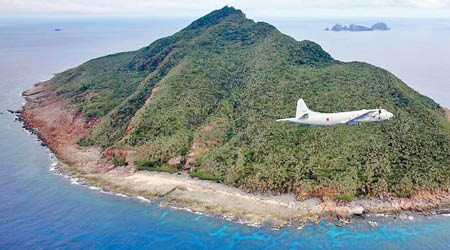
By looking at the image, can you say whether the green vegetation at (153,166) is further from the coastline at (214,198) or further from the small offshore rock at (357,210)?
the small offshore rock at (357,210)

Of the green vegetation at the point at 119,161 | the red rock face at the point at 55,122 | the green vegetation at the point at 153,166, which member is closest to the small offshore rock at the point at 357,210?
the green vegetation at the point at 153,166

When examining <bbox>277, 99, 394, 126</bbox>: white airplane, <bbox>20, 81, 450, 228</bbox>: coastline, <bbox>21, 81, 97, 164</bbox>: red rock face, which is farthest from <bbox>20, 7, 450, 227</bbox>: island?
<bbox>277, 99, 394, 126</bbox>: white airplane

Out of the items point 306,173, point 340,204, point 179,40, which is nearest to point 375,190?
point 340,204

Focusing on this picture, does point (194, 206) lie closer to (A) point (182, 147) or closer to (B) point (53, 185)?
(A) point (182, 147)

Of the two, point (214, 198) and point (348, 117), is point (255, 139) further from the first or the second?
point (348, 117)

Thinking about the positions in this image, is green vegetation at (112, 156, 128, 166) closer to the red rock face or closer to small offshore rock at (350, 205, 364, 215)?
the red rock face

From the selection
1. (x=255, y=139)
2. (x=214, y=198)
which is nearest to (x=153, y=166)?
(x=214, y=198)
